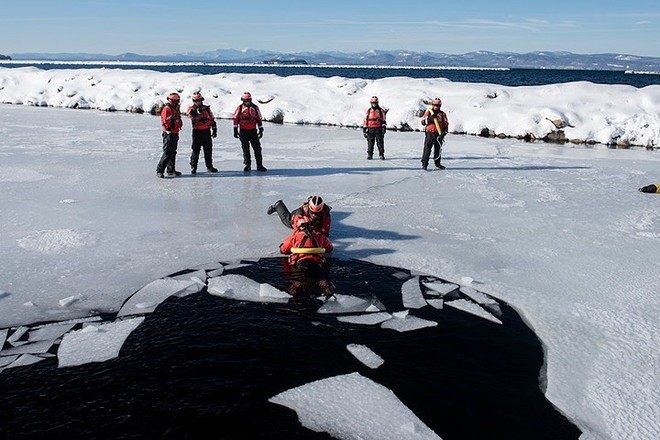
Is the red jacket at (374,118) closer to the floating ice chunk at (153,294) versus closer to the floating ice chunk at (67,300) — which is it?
the floating ice chunk at (153,294)

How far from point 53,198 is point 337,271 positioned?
5.30 metres

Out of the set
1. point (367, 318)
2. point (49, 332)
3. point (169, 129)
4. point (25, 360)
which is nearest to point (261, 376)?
point (367, 318)

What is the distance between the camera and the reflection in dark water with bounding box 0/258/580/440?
10.4 ft

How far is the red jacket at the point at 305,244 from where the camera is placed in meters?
5.59

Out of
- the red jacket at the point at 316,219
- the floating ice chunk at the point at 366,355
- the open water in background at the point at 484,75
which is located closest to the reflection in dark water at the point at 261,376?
the floating ice chunk at the point at 366,355

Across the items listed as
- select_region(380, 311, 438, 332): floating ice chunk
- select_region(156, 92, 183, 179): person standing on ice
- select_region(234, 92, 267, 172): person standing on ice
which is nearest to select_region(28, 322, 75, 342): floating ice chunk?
select_region(380, 311, 438, 332): floating ice chunk

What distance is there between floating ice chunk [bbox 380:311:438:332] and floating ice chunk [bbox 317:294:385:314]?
0.79ft

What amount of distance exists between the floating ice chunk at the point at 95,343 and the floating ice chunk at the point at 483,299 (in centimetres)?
301

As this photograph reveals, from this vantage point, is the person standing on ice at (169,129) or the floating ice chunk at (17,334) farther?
the person standing on ice at (169,129)

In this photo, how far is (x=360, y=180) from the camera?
34.6 ft

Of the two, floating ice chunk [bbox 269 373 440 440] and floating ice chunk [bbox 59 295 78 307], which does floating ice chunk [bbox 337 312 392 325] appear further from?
floating ice chunk [bbox 59 295 78 307]

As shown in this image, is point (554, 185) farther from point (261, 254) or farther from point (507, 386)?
point (507, 386)

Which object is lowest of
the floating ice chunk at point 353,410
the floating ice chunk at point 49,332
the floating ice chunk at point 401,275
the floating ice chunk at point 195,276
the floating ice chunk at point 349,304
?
the floating ice chunk at point 353,410

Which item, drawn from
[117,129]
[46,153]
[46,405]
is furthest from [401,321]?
[117,129]
